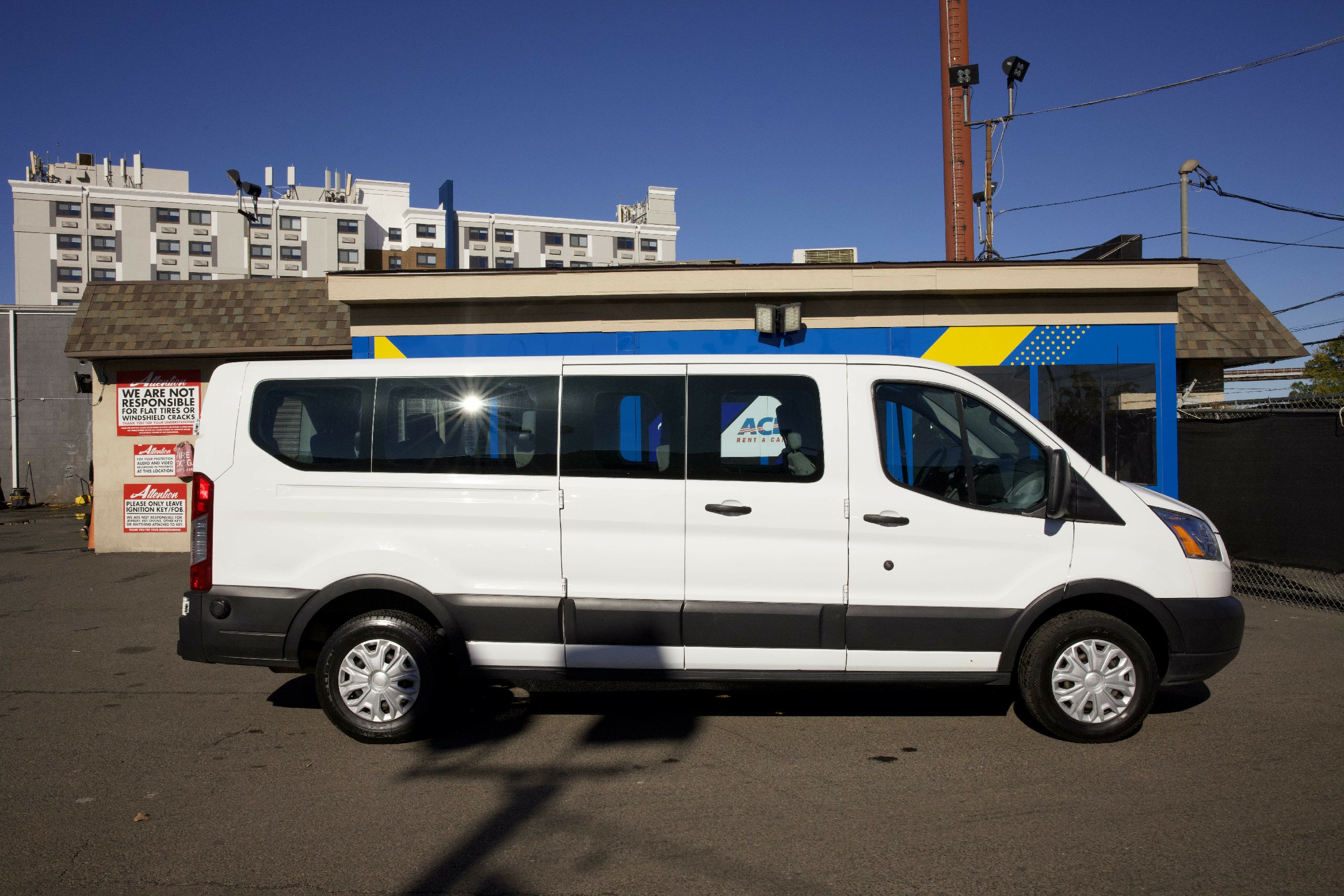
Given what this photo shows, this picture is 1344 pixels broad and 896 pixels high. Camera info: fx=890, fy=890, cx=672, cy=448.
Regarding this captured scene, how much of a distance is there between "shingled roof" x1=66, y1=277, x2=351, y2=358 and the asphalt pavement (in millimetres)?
7319

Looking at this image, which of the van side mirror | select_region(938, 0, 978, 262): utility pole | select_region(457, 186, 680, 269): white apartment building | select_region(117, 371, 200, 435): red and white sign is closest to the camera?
the van side mirror

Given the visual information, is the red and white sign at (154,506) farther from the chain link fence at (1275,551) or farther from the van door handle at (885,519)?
the chain link fence at (1275,551)

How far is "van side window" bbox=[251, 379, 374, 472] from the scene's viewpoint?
5.10 meters

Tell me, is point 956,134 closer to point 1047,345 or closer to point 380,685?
point 1047,345

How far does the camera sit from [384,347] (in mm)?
11320

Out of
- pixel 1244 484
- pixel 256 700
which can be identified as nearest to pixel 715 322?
pixel 1244 484

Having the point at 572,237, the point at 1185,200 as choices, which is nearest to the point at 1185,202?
the point at 1185,200

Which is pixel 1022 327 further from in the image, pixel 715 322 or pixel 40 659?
pixel 40 659

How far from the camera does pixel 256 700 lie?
231 inches

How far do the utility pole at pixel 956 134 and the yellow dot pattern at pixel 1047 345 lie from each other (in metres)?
9.65

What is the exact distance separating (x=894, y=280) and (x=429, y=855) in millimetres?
8809

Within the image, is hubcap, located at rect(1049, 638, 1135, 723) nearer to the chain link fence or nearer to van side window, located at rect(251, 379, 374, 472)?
van side window, located at rect(251, 379, 374, 472)

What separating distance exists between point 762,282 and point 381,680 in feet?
23.7

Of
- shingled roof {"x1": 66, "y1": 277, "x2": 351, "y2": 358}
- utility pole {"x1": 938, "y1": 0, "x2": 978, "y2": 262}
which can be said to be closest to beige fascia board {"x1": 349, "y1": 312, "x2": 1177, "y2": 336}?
shingled roof {"x1": 66, "y1": 277, "x2": 351, "y2": 358}
